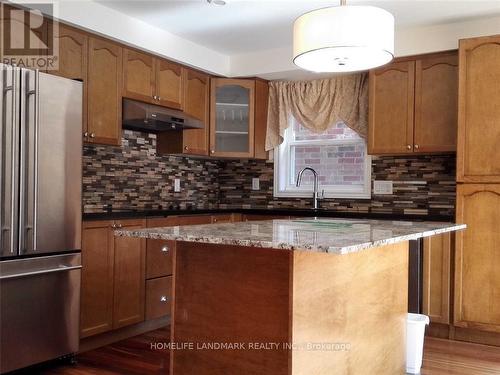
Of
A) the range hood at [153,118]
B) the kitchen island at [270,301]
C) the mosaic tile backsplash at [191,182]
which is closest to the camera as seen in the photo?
the kitchen island at [270,301]

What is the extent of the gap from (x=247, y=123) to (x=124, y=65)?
1403 millimetres

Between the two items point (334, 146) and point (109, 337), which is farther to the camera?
point (334, 146)

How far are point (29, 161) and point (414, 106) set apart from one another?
2.85 metres

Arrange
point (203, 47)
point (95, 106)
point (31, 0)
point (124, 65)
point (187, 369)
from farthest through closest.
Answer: point (203, 47) < point (124, 65) < point (95, 106) < point (31, 0) < point (187, 369)

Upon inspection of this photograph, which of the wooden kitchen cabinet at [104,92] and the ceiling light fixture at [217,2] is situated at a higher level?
the ceiling light fixture at [217,2]

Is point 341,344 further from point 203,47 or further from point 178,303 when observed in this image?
point 203,47

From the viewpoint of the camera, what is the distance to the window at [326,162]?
4.57 metres

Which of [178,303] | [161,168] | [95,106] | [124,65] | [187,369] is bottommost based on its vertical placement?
[187,369]

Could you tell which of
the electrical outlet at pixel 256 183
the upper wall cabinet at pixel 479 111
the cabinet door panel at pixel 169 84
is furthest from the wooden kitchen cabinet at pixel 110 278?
the upper wall cabinet at pixel 479 111

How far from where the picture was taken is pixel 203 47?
446 centimetres

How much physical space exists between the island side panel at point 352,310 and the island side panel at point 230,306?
78 millimetres

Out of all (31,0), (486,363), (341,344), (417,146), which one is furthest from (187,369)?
(417,146)

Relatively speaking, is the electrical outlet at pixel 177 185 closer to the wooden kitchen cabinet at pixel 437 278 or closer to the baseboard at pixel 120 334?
the baseboard at pixel 120 334

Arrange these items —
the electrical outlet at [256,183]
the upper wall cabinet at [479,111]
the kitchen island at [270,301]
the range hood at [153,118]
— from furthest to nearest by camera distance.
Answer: the electrical outlet at [256,183], the range hood at [153,118], the upper wall cabinet at [479,111], the kitchen island at [270,301]
